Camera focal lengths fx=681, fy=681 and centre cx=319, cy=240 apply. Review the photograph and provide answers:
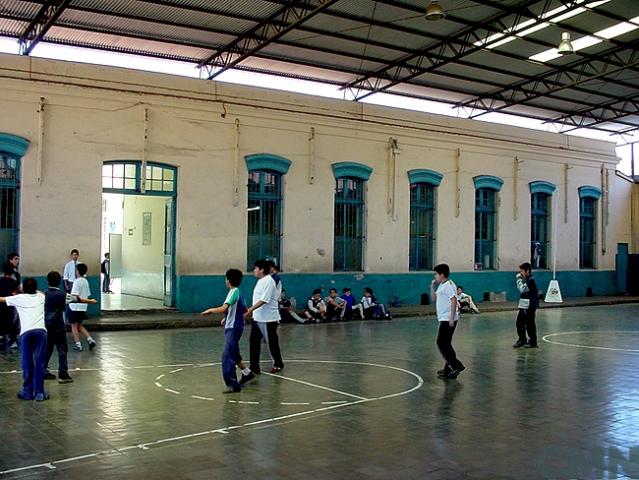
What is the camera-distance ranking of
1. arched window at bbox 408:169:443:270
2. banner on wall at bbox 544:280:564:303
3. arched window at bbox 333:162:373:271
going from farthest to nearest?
1. banner on wall at bbox 544:280:564:303
2. arched window at bbox 408:169:443:270
3. arched window at bbox 333:162:373:271

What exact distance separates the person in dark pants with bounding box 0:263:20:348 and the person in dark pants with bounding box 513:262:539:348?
10191 mm

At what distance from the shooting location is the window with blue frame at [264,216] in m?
21.0

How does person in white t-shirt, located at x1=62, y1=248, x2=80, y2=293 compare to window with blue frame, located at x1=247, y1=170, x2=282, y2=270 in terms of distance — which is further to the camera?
window with blue frame, located at x1=247, y1=170, x2=282, y2=270

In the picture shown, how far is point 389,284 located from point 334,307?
12.2ft

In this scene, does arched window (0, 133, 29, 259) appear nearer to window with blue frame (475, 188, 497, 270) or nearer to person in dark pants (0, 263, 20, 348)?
person in dark pants (0, 263, 20, 348)

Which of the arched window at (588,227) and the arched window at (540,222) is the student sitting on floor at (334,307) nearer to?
the arched window at (540,222)

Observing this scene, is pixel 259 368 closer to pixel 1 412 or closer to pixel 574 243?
pixel 1 412

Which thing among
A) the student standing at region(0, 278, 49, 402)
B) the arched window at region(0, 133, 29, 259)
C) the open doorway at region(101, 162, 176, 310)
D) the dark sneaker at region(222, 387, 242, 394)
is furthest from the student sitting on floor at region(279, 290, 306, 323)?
the student standing at region(0, 278, 49, 402)

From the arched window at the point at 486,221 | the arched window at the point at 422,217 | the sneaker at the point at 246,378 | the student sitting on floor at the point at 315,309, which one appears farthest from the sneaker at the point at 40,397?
the arched window at the point at 486,221

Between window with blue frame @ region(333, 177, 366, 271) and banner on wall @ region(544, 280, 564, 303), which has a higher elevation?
window with blue frame @ region(333, 177, 366, 271)

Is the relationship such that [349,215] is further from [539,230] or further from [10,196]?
[10,196]

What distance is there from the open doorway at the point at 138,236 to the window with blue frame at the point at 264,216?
8.21 ft

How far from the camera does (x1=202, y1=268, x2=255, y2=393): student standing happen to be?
9406 mm

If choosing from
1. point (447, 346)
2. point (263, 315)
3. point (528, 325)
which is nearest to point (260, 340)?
point (263, 315)
